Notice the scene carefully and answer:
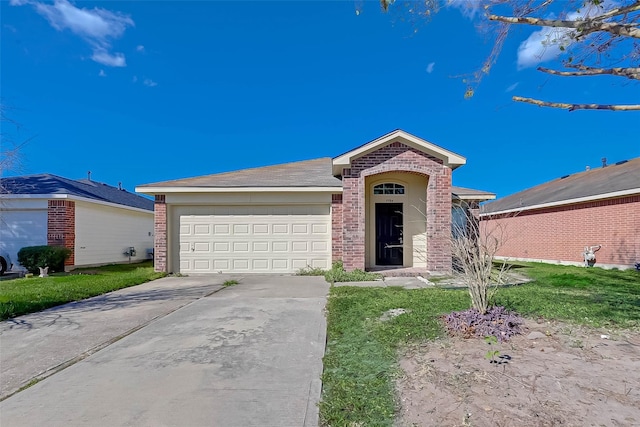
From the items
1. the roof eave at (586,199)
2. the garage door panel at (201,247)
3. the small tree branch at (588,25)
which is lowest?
the garage door panel at (201,247)

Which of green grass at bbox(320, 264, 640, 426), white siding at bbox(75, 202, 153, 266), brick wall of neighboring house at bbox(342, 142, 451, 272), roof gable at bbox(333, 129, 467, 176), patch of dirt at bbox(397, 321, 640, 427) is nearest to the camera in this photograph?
patch of dirt at bbox(397, 321, 640, 427)

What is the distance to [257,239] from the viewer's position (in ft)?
38.1

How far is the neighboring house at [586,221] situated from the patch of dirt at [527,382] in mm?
5591

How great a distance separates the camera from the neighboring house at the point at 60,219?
12.7m

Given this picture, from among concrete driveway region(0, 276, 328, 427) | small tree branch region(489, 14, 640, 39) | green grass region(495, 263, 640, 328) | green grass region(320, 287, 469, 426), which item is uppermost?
small tree branch region(489, 14, 640, 39)

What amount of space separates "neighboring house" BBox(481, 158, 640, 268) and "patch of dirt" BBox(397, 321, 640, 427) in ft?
18.3

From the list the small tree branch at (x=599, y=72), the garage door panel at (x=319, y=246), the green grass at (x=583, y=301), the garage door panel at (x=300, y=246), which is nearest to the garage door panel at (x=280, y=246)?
the garage door panel at (x=300, y=246)

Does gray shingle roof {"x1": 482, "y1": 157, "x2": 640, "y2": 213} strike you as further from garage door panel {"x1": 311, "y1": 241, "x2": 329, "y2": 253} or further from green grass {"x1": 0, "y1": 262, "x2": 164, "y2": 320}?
green grass {"x1": 0, "y1": 262, "x2": 164, "y2": 320}

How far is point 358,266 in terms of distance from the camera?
10.3 meters

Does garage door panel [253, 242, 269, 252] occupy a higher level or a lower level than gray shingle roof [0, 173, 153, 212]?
lower

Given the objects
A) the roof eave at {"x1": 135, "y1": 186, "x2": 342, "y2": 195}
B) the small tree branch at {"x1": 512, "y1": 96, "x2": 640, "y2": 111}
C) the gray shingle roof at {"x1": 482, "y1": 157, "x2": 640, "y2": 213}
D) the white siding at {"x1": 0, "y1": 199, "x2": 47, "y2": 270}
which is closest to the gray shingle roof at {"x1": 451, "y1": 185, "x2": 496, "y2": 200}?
the gray shingle roof at {"x1": 482, "y1": 157, "x2": 640, "y2": 213}

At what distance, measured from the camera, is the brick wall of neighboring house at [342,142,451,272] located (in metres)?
10.2

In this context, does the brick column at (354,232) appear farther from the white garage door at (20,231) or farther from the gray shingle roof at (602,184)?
the white garage door at (20,231)

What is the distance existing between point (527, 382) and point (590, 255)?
12.6 meters
